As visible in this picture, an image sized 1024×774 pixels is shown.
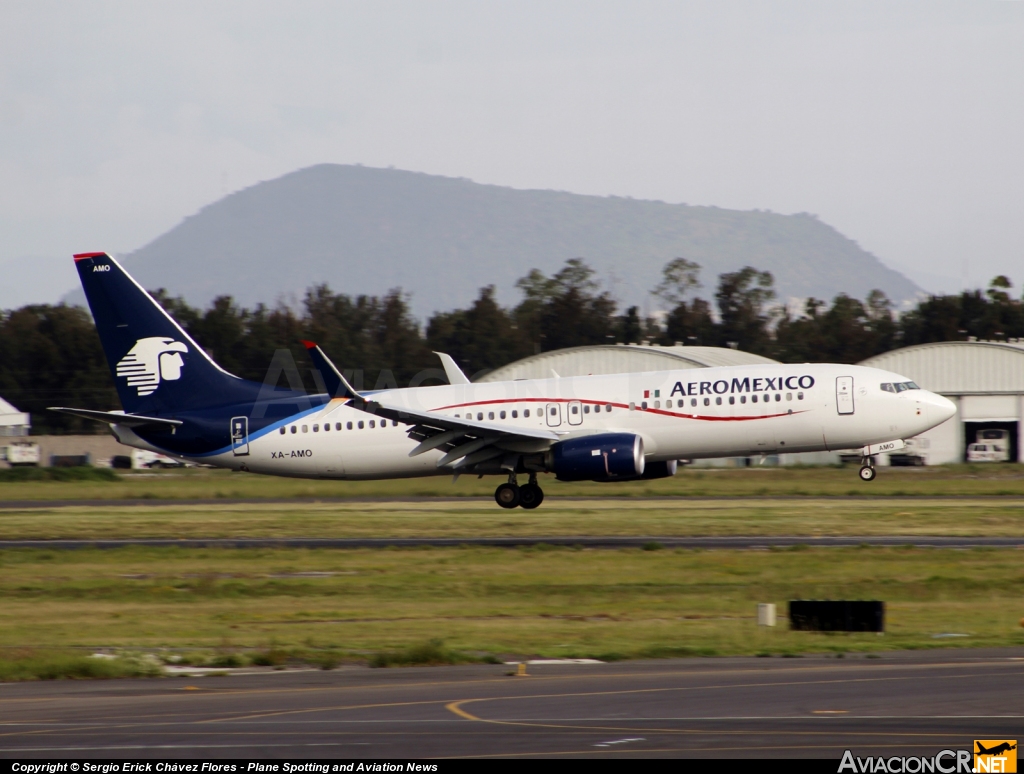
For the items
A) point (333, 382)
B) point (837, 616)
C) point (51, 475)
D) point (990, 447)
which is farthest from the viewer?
point (990, 447)

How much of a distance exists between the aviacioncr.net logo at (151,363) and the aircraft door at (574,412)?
11.5 meters

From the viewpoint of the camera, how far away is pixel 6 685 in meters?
14.8

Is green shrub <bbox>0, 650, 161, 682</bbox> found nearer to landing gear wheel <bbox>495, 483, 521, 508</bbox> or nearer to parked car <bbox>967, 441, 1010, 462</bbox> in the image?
landing gear wheel <bbox>495, 483, 521, 508</bbox>

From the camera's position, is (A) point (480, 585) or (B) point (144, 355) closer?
(A) point (480, 585)

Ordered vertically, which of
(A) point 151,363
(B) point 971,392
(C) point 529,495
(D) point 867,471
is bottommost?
(C) point 529,495

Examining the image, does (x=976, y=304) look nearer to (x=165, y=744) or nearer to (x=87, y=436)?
(x=87, y=436)

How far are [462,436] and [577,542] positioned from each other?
4.69 meters

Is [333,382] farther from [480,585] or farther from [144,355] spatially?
[144,355]

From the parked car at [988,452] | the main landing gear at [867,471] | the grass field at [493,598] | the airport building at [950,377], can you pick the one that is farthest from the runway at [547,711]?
the parked car at [988,452]

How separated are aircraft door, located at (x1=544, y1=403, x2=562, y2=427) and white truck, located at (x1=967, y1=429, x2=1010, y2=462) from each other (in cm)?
3896

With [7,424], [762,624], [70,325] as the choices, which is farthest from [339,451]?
[70,325]

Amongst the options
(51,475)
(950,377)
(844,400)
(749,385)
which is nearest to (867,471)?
(844,400)

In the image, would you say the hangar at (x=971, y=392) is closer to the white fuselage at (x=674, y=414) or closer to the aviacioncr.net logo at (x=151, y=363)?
the white fuselage at (x=674, y=414)

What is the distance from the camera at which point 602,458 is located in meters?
30.8
